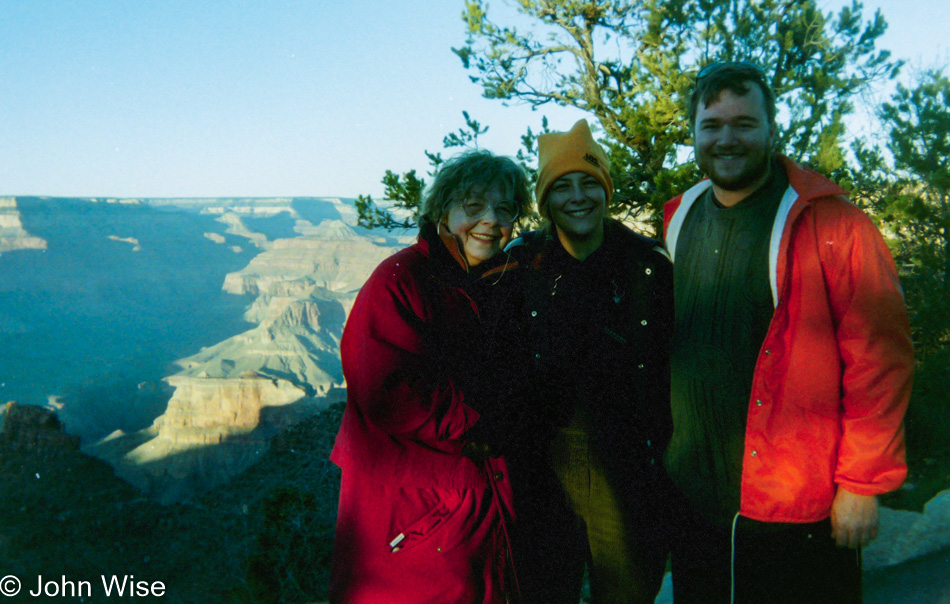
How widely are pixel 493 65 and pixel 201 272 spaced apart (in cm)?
10444

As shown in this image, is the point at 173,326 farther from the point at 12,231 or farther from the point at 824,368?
the point at 824,368

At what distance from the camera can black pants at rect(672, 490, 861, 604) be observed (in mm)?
1407

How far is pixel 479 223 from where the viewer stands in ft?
5.39

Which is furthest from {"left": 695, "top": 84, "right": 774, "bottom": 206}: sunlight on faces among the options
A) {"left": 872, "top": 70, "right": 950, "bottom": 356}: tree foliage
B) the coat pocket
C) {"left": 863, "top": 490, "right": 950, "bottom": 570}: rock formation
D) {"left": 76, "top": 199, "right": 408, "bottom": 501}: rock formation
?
{"left": 76, "top": 199, "right": 408, "bottom": 501}: rock formation

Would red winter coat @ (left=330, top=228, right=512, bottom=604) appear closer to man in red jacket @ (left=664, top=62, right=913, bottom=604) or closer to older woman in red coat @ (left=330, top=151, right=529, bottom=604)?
older woman in red coat @ (left=330, top=151, right=529, bottom=604)

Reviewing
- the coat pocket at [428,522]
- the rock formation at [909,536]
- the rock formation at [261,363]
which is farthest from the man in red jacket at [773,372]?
the rock formation at [261,363]

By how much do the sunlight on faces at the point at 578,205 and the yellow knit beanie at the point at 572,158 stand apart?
1.0 inches

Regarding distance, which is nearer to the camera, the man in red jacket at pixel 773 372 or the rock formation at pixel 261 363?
the man in red jacket at pixel 773 372

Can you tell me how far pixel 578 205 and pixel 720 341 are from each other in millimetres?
593

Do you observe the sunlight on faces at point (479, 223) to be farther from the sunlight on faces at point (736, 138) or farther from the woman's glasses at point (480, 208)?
the sunlight on faces at point (736, 138)

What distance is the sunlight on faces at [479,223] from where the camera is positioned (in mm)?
1645

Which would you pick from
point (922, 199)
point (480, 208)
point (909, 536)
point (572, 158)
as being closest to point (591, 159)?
point (572, 158)

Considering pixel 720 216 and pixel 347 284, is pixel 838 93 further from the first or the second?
pixel 347 284

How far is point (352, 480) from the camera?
1.46 metres
